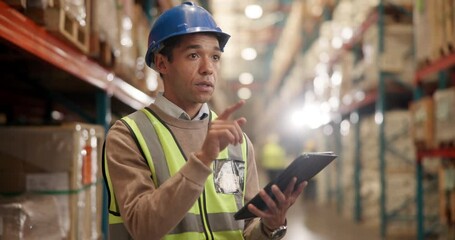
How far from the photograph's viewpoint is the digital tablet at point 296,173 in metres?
1.74

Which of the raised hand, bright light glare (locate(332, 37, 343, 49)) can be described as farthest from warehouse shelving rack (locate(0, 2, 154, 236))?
bright light glare (locate(332, 37, 343, 49))

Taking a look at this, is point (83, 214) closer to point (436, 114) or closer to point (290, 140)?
point (436, 114)

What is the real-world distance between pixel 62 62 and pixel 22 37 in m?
0.59

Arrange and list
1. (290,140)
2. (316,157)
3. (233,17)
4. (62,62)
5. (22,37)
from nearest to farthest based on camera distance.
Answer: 1. (316,157)
2. (22,37)
3. (62,62)
4. (233,17)
5. (290,140)

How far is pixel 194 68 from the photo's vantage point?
1820 millimetres

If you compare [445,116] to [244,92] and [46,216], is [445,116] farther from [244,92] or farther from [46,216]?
[244,92]

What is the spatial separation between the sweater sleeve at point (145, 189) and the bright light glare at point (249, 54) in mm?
24733

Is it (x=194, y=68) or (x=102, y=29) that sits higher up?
(x=102, y=29)

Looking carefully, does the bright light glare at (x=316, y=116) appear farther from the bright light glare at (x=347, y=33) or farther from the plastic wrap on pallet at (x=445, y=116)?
the plastic wrap on pallet at (x=445, y=116)

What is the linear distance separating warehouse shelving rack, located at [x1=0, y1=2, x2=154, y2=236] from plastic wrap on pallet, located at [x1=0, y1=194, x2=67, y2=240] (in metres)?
0.76

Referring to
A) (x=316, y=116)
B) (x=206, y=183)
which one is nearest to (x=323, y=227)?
(x=316, y=116)

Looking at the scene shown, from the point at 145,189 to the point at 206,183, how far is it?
25 centimetres

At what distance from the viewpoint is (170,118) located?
1876mm

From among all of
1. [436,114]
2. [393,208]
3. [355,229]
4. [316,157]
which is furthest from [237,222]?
[355,229]
